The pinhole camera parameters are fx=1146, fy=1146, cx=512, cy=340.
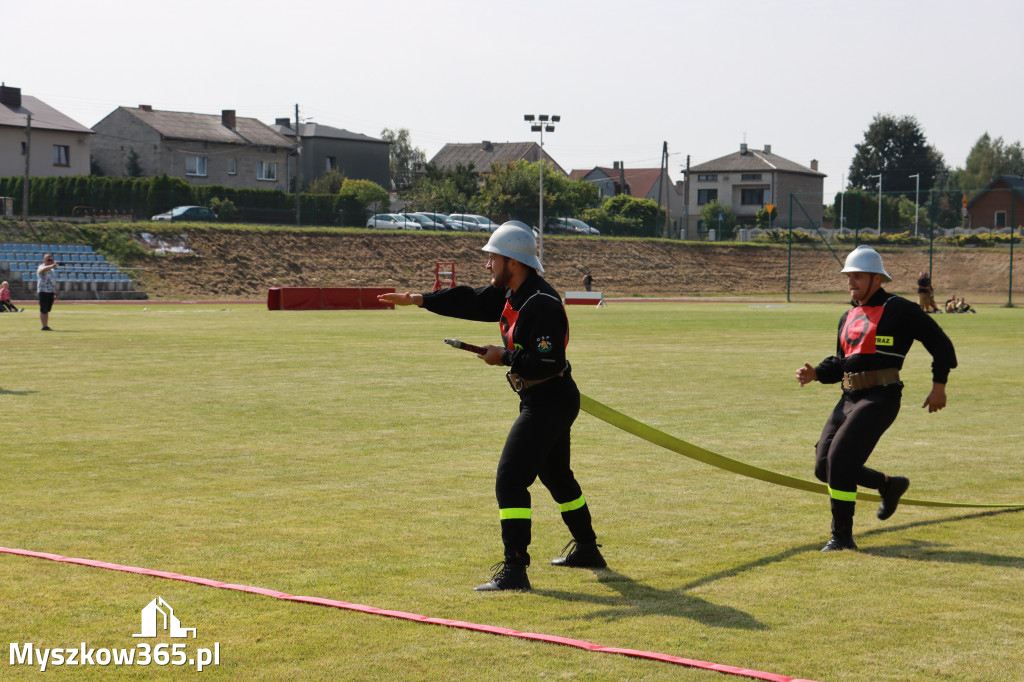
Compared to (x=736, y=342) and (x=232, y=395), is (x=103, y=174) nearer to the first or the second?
(x=736, y=342)

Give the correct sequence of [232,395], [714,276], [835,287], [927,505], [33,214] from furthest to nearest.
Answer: [714,276] < [835,287] < [33,214] < [232,395] < [927,505]

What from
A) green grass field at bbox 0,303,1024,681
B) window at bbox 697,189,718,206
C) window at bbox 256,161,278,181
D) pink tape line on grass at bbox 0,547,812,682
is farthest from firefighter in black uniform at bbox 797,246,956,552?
window at bbox 697,189,718,206

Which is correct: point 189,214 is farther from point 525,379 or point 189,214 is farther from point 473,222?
point 525,379

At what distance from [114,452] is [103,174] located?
86.6 metres

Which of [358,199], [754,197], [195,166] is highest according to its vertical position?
[754,197]

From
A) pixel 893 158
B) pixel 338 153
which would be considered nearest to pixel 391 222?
pixel 338 153

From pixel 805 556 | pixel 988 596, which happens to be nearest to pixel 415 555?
pixel 805 556

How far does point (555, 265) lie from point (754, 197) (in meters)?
58.1

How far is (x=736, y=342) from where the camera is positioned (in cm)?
2811

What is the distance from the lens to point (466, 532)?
27.0 feet

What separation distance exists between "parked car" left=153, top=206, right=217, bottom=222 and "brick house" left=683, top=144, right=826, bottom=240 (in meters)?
65.0

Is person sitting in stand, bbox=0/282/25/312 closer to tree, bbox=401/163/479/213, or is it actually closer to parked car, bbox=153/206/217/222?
parked car, bbox=153/206/217/222

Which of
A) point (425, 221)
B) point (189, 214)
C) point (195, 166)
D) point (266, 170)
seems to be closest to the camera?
point (189, 214)

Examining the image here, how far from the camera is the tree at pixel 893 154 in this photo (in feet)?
495
